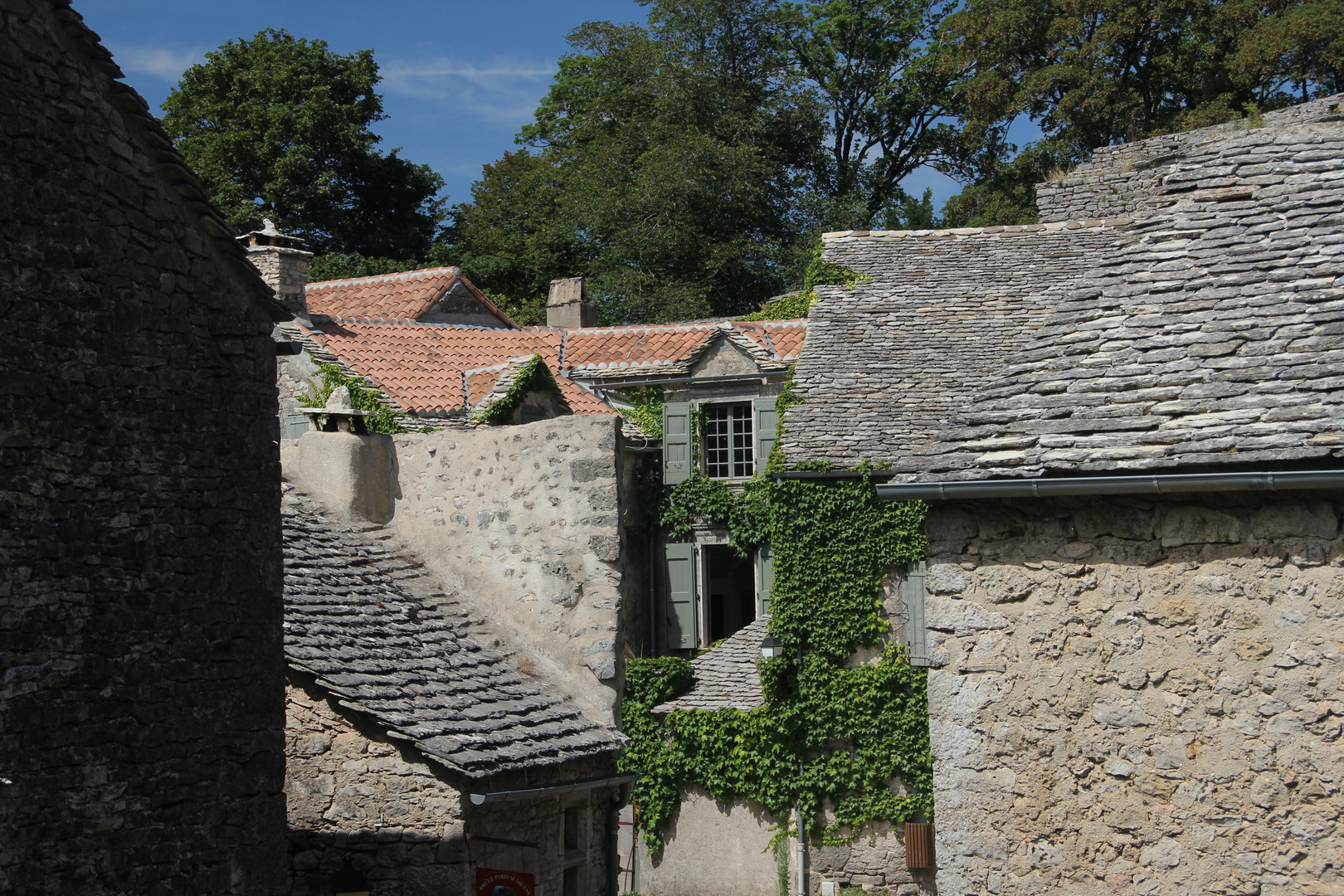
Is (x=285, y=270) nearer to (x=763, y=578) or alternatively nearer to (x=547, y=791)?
(x=763, y=578)

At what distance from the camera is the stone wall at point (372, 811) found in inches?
315

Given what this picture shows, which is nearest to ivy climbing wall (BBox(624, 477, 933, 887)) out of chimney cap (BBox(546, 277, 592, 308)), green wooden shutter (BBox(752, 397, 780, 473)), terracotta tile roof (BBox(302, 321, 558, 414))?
green wooden shutter (BBox(752, 397, 780, 473))

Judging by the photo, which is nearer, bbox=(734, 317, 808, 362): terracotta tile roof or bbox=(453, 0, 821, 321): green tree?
bbox=(734, 317, 808, 362): terracotta tile roof

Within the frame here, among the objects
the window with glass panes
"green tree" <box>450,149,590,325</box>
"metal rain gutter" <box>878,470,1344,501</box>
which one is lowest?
"metal rain gutter" <box>878,470,1344,501</box>

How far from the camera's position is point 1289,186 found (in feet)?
27.2

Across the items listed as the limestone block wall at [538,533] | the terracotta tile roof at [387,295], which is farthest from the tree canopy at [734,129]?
the limestone block wall at [538,533]

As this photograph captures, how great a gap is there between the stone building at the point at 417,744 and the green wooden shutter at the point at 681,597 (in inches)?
480

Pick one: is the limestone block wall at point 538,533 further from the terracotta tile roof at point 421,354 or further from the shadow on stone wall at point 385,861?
the terracotta tile roof at point 421,354

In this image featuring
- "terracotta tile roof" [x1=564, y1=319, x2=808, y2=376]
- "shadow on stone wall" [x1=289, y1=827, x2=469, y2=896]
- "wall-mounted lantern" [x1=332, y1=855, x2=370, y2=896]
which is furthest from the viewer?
"terracotta tile roof" [x1=564, y1=319, x2=808, y2=376]

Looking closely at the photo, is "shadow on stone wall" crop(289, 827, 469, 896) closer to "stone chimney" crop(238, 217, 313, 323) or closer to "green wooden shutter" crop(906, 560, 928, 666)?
"green wooden shutter" crop(906, 560, 928, 666)

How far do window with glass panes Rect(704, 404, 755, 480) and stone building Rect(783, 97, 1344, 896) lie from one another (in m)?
14.5

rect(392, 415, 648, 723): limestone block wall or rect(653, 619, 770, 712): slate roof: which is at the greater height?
rect(392, 415, 648, 723): limestone block wall

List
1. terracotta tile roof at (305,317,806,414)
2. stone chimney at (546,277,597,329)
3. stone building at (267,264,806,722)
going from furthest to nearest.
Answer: stone chimney at (546,277,597,329), terracotta tile roof at (305,317,806,414), stone building at (267,264,806,722)

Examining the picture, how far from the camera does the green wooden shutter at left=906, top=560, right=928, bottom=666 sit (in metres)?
17.2
